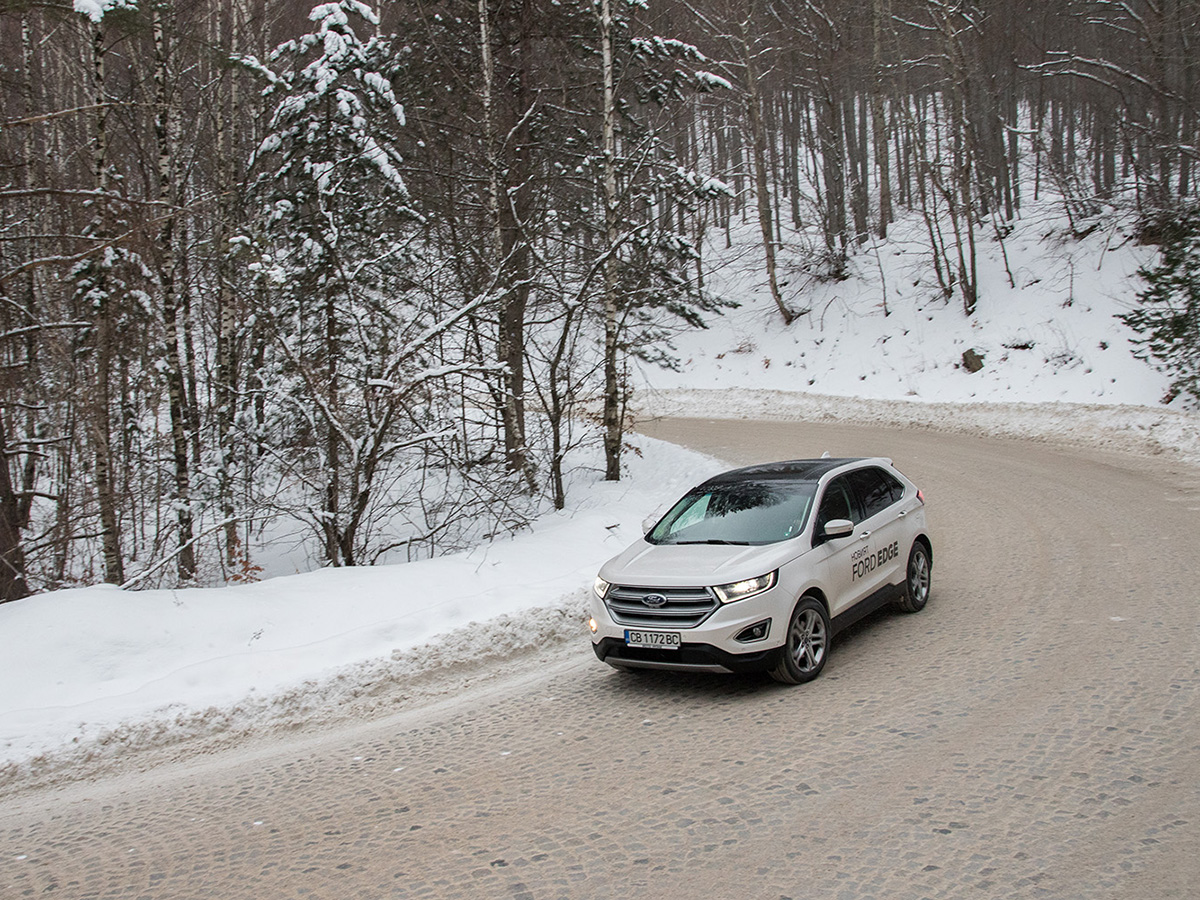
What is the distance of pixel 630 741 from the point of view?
5.91m

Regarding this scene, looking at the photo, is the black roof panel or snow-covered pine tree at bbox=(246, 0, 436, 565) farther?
snow-covered pine tree at bbox=(246, 0, 436, 565)

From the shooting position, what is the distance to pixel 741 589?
6.50 meters

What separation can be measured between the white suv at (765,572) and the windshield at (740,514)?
0.04 feet

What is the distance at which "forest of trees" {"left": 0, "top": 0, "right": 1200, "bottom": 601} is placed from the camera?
11.0 metres

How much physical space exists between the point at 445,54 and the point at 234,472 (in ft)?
29.1

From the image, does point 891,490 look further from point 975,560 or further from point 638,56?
point 638,56

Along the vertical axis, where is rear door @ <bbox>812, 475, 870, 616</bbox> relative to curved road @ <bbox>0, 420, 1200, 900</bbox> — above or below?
above

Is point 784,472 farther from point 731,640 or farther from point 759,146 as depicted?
point 759,146

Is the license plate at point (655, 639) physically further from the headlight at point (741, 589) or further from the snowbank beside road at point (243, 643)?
the snowbank beside road at point (243, 643)

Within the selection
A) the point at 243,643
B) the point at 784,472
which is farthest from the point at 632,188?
the point at 243,643

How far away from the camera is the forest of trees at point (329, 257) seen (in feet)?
36.1

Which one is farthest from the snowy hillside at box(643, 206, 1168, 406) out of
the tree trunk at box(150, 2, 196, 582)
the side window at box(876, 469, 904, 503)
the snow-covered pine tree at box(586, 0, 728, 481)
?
the tree trunk at box(150, 2, 196, 582)

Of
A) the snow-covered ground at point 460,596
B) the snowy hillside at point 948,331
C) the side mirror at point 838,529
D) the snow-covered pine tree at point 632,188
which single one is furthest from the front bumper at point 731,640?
the snowy hillside at point 948,331

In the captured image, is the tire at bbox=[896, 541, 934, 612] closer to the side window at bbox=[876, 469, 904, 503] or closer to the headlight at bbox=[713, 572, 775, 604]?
the side window at bbox=[876, 469, 904, 503]
